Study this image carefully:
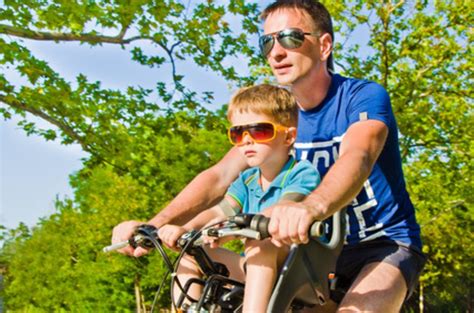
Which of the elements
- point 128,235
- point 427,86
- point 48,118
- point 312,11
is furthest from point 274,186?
point 427,86

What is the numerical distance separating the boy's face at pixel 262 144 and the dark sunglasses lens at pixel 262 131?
2cm

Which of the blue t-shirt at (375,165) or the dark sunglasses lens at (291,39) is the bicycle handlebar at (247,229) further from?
the dark sunglasses lens at (291,39)

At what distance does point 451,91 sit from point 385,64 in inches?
89.1

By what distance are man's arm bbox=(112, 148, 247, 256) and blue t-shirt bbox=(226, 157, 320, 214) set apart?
0.35m

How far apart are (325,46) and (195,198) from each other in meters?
0.98

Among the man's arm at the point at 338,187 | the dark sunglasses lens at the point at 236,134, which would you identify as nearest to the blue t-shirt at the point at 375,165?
the man's arm at the point at 338,187

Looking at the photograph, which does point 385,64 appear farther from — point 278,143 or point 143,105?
point 278,143

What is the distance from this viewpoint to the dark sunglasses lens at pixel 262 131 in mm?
2818

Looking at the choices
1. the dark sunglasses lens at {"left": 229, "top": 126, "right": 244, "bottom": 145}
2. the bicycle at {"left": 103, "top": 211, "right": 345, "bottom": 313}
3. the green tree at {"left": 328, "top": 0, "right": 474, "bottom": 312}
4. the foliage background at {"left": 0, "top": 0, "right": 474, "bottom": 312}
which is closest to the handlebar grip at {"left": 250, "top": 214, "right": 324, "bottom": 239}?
the bicycle at {"left": 103, "top": 211, "right": 345, "bottom": 313}

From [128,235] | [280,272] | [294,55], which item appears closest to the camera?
[280,272]

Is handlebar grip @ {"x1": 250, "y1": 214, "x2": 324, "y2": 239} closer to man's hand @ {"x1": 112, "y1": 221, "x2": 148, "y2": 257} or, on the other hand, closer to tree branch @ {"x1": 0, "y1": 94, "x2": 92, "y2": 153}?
man's hand @ {"x1": 112, "y1": 221, "x2": 148, "y2": 257}

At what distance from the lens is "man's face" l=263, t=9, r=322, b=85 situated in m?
3.37

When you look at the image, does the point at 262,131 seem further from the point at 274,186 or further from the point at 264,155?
the point at 274,186

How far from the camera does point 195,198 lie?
3.43 metres
